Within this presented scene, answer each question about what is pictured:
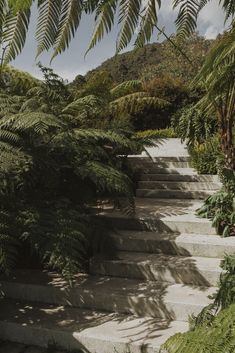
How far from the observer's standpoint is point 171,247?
4445mm

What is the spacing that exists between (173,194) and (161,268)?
253cm

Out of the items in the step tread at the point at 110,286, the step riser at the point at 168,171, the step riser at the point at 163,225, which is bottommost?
the step tread at the point at 110,286

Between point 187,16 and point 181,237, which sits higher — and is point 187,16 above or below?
above

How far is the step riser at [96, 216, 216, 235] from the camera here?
4.73 metres

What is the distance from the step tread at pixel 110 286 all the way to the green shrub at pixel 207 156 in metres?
3.21

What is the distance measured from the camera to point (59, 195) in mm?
4574

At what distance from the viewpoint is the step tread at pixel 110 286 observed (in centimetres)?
371

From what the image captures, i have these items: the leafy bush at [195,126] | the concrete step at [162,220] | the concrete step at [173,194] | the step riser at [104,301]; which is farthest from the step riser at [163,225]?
the leafy bush at [195,126]

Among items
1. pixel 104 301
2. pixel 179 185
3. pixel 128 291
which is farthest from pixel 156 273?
pixel 179 185

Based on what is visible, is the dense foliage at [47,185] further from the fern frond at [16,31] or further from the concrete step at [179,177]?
the fern frond at [16,31]

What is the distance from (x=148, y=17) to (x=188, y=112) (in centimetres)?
608

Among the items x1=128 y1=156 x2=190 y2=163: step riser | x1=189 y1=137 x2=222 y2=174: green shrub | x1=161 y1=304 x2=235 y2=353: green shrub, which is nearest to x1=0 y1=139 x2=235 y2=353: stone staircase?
x1=161 y1=304 x2=235 y2=353: green shrub

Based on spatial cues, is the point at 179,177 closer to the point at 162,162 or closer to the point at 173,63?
the point at 162,162

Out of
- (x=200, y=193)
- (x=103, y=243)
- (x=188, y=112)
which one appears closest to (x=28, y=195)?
(x=103, y=243)
